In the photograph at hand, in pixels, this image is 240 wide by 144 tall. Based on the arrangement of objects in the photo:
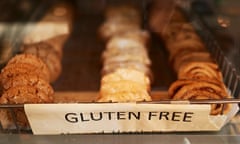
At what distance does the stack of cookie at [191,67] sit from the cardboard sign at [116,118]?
0.31 ft

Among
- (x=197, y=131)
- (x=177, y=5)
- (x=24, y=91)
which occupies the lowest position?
(x=197, y=131)

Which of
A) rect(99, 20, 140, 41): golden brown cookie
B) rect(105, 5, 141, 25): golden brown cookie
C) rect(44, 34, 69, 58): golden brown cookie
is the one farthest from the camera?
rect(105, 5, 141, 25): golden brown cookie

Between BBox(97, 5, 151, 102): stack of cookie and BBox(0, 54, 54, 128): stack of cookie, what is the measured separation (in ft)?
0.50

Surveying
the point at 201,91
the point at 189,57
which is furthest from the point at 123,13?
the point at 201,91

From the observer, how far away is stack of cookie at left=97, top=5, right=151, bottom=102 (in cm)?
87

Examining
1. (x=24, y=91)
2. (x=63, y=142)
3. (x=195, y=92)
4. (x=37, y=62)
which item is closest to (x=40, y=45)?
(x=37, y=62)

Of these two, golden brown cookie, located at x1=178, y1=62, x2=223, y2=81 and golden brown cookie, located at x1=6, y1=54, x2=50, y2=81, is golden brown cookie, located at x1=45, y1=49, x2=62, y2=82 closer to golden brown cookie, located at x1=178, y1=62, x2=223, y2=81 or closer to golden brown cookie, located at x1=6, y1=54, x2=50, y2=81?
golden brown cookie, located at x1=6, y1=54, x2=50, y2=81

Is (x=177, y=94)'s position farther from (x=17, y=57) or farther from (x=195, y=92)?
(x=17, y=57)

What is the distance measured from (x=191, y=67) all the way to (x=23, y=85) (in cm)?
49

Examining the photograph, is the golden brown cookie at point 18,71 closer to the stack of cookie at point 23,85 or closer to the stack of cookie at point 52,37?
the stack of cookie at point 23,85

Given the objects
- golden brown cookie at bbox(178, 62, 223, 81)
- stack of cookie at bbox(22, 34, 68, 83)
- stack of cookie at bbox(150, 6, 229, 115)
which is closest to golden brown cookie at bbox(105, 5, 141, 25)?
stack of cookie at bbox(150, 6, 229, 115)

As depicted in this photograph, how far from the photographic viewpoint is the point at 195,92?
86cm

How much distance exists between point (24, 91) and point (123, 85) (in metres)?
0.25

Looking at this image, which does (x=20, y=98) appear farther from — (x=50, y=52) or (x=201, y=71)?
(x=201, y=71)
